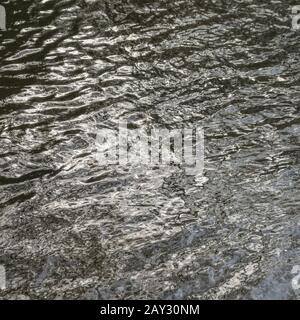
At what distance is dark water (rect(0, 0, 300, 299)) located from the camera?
340 centimetres

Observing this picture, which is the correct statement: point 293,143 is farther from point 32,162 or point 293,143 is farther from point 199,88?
point 32,162

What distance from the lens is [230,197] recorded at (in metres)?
3.87

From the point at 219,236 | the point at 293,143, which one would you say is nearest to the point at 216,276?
the point at 219,236

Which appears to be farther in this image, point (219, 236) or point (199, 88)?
point (199, 88)

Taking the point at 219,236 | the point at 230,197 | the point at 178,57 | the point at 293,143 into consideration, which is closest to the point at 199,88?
the point at 178,57

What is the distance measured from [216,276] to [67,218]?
3.32 ft

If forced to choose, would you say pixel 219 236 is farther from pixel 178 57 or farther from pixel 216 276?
pixel 178 57

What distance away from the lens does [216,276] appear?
11.0ft

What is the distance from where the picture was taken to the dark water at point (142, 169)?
11.2 ft

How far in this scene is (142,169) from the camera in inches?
163
